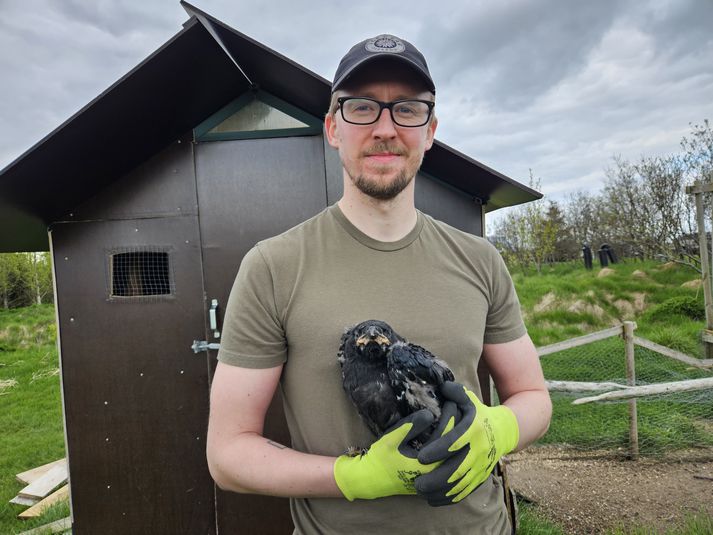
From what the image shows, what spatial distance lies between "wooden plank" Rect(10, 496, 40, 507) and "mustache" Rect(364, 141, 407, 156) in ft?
21.3

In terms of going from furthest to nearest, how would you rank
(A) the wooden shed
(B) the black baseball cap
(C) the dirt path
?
(C) the dirt path < (A) the wooden shed < (B) the black baseball cap

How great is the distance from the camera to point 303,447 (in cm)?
147

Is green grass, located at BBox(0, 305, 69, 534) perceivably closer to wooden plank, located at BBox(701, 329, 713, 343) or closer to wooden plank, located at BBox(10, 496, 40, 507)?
wooden plank, located at BBox(10, 496, 40, 507)

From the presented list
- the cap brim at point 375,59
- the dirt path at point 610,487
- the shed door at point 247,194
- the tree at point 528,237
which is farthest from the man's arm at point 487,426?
the tree at point 528,237

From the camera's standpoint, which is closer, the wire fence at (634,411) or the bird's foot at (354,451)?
the bird's foot at (354,451)

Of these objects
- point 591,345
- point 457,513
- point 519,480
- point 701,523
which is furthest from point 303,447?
point 591,345

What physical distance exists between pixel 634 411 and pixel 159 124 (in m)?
5.84

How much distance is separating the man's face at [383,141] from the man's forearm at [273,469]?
0.93 meters

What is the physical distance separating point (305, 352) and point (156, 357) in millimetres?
2758

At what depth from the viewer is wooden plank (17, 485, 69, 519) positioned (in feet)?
16.2

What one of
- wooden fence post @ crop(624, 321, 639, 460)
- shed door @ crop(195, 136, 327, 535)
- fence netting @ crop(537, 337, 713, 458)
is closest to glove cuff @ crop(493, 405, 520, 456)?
shed door @ crop(195, 136, 327, 535)

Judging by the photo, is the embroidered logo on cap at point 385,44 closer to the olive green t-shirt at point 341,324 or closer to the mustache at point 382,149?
the mustache at point 382,149

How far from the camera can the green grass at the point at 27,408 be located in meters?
5.57

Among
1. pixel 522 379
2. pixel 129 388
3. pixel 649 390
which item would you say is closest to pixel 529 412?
pixel 522 379
